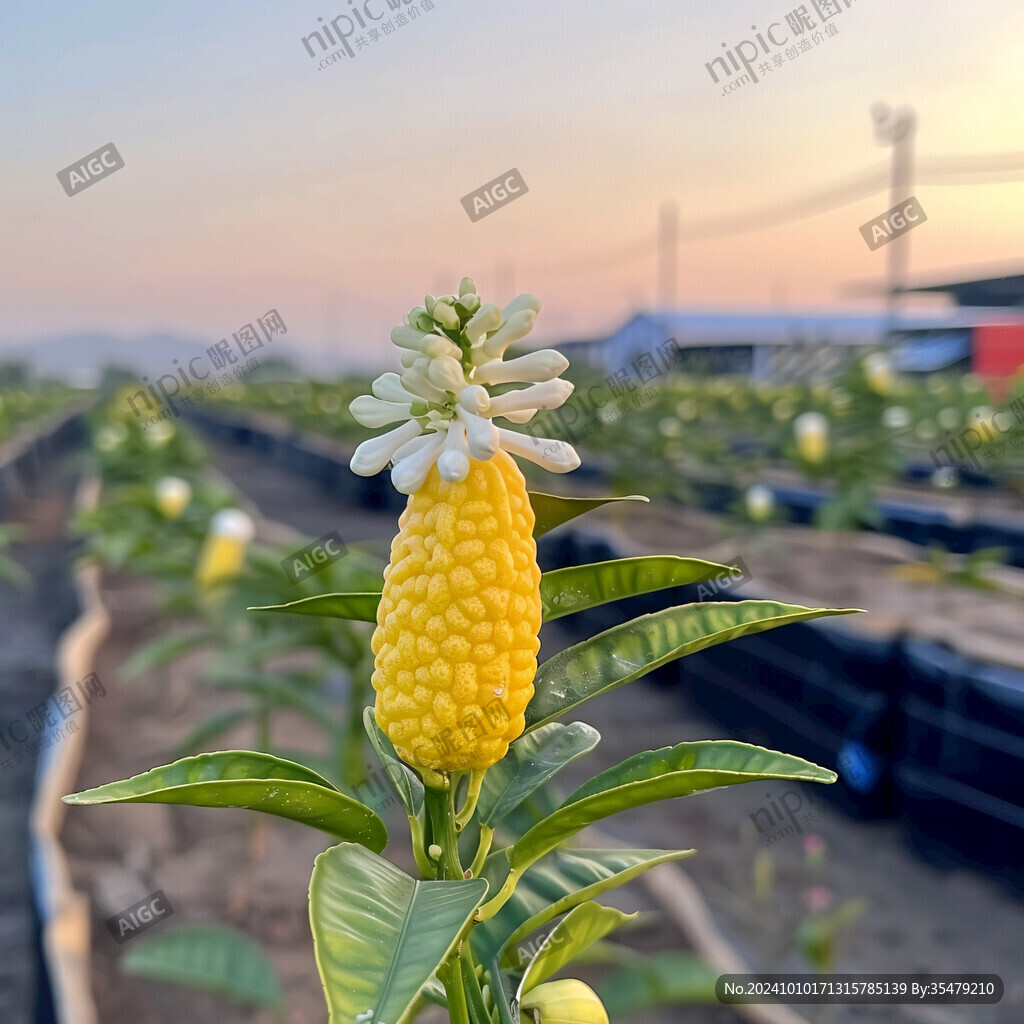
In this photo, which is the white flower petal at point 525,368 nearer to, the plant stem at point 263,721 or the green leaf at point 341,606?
the green leaf at point 341,606

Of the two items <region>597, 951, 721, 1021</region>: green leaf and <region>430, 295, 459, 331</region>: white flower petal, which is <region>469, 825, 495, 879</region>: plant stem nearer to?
<region>430, 295, 459, 331</region>: white flower petal

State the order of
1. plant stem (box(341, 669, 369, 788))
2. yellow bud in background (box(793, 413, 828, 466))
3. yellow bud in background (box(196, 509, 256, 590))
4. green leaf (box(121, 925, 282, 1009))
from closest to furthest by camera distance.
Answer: green leaf (box(121, 925, 282, 1009)) < plant stem (box(341, 669, 369, 788)) < yellow bud in background (box(196, 509, 256, 590)) < yellow bud in background (box(793, 413, 828, 466))

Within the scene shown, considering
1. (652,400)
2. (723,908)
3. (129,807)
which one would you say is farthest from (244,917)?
(652,400)

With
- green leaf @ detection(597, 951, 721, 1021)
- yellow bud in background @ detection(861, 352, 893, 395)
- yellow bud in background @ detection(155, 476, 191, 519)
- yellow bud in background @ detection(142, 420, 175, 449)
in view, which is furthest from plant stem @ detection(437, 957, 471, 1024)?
yellow bud in background @ detection(142, 420, 175, 449)

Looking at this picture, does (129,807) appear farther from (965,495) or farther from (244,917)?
(965,495)

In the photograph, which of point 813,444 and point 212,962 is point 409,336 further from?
point 813,444

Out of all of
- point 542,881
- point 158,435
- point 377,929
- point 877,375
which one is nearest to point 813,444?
point 877,375

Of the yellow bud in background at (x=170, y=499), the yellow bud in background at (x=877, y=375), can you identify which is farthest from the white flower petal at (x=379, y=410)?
the yellow bud in background at (x=877, y=375)
